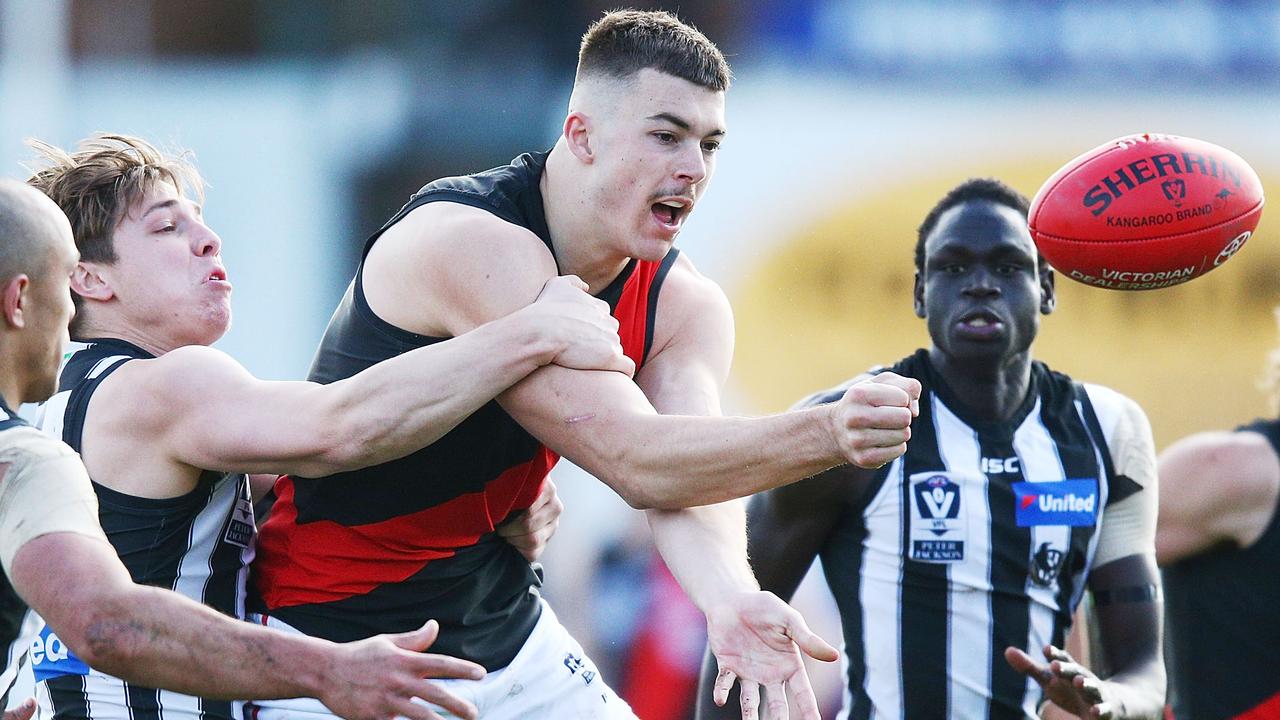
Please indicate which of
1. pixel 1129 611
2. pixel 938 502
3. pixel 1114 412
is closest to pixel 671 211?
pixel 938 502

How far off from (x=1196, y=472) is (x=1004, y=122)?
2.54 metres

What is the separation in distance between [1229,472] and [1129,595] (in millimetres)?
535

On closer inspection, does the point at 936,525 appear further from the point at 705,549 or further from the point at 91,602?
the point at 91,602

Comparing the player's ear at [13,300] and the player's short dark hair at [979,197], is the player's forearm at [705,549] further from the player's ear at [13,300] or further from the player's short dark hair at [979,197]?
the player's short dark hair at [979,197]

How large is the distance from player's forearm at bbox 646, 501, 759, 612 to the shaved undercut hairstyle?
5.01 ft

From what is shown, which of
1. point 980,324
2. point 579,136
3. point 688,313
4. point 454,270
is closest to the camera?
point 454,270

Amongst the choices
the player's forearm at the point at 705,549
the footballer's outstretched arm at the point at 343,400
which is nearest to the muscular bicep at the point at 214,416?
the footballer's outstretched arm at the point at 343,400

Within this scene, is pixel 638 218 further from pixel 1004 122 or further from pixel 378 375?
pixel 1004 122

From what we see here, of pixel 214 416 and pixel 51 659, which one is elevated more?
pixel 214 416

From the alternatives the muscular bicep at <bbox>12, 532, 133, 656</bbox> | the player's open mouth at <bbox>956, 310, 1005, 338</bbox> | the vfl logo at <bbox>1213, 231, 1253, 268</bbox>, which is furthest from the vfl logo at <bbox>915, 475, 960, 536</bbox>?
the muscular bicep at <bbox>12, 532, 133, 656</bbox>

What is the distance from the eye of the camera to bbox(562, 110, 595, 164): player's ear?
379 centimetres

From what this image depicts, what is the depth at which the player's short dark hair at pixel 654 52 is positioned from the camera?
3.76m

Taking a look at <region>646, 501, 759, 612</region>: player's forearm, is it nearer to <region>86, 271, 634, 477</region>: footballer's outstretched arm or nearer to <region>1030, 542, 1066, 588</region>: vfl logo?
<region>86, 271, 634, 477</region>: footballer's outstretched arm

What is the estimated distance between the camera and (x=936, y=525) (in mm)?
4922
